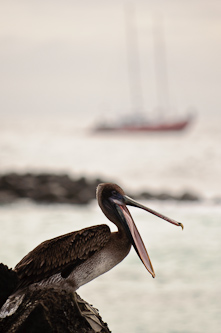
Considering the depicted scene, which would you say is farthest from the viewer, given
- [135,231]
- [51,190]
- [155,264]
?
[51,190]

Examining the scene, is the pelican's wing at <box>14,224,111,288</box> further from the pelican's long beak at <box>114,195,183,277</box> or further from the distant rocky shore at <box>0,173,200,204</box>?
the distant rocky shore at <box>0,173,200,204</box>

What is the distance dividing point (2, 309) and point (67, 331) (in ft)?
1.39

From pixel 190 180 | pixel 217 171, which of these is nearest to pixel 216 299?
pixel 190 180

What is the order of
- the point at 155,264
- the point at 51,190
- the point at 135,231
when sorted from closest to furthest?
the point at 135,231
the point at 155,264
the point at 51,190

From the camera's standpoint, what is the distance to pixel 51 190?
60.1 feet

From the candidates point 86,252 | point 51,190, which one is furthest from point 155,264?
point 51,190

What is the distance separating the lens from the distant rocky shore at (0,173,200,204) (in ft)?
58.9

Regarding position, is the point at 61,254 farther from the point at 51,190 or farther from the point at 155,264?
the point at 51,190

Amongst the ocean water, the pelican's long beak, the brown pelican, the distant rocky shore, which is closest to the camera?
the pelican's long beak

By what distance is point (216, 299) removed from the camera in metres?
8.43

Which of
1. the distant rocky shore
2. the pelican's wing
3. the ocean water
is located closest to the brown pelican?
the pelican's wing

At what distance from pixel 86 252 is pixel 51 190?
14318 millimetres

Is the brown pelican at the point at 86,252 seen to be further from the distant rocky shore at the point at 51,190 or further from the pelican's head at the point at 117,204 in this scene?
the distant rocky shore at the point at 51,190

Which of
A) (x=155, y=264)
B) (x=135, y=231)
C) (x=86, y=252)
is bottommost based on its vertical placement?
(x=155, y=264)
